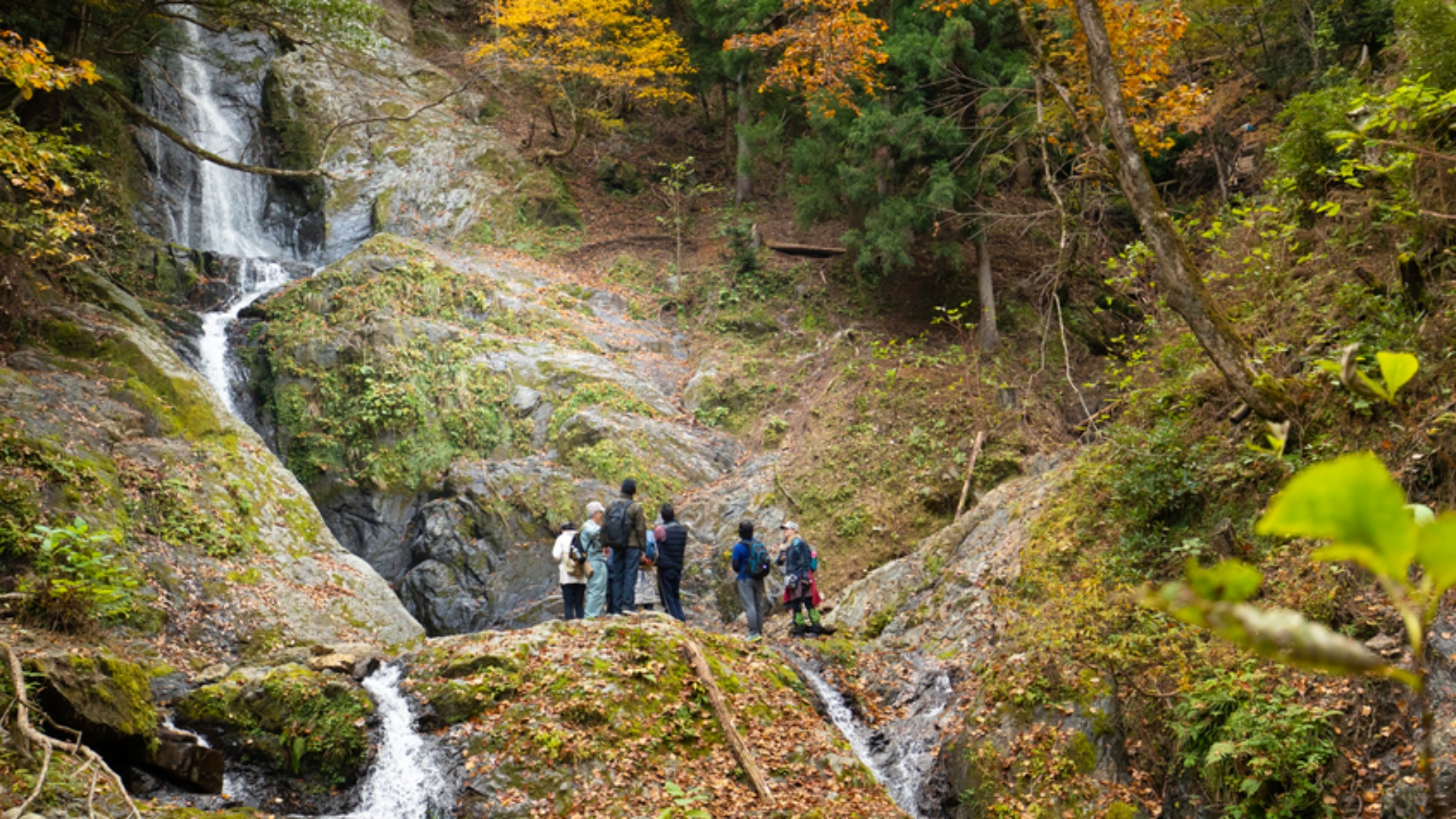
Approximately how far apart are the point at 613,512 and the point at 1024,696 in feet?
14.4

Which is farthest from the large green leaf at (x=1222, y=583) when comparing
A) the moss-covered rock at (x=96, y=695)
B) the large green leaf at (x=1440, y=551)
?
the moss-covered rock at (x=96, y=695)

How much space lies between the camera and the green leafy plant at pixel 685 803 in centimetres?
590

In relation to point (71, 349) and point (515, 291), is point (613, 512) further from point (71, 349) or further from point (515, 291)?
point (515, 291)

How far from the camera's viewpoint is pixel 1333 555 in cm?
68

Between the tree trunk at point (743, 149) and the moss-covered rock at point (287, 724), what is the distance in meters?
16.5

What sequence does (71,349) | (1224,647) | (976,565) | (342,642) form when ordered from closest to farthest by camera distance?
(1224,647), (342,642), (976,565), (71,349)

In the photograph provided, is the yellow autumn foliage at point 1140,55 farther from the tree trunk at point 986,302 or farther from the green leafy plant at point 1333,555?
the green leafy plant at point 1333,555

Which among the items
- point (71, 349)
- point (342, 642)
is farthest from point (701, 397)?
point (71, 349)

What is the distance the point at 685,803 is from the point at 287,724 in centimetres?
325

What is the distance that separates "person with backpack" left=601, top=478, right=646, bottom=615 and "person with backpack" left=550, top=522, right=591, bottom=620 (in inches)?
10.9

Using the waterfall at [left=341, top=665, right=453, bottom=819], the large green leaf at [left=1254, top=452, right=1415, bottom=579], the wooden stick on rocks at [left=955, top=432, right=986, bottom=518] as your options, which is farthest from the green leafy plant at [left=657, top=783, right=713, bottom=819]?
the wooden stick on rocks at [left=955, top=432, right=986, bottom=518]

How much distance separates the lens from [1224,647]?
19.6 feet

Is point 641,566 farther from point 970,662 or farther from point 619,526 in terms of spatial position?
point 970,662

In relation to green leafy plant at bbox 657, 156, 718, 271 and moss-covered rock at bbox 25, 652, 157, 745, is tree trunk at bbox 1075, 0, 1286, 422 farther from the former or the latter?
green leafy plant at bbox 657, 156, 718, 271
